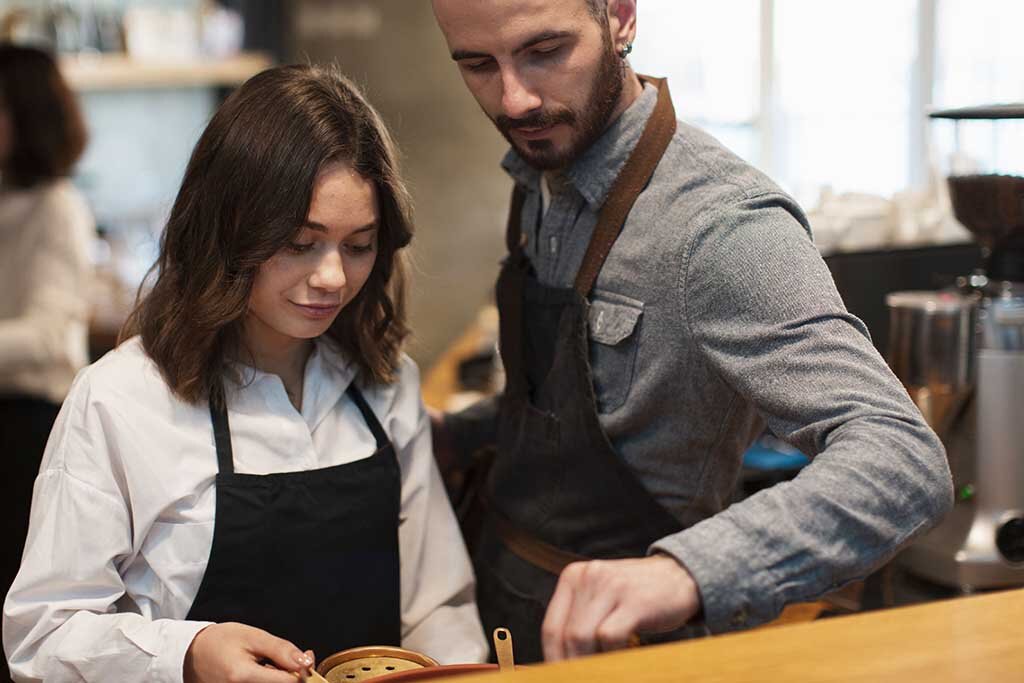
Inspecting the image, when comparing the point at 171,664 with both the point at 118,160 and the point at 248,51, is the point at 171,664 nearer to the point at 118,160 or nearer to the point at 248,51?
the point at 248,51

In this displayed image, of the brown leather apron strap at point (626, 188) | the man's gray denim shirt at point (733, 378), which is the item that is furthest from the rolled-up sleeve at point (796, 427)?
the brown leather apron strap at point (626, 188)

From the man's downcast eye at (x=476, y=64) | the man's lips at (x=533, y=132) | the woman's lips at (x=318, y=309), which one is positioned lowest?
the woman's lips at (x=318, y=309)

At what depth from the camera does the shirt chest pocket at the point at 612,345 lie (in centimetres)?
142

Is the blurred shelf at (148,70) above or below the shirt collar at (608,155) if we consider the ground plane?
above

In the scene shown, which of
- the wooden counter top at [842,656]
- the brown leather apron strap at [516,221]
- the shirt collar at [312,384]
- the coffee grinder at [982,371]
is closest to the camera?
the wooden counter top at [842,656]

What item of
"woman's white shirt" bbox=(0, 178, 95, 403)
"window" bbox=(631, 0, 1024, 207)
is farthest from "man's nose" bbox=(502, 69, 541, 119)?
"window" bbox=(631, 0, 1024, 207)

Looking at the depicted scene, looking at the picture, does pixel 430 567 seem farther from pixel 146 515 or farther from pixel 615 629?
pixel 615 629

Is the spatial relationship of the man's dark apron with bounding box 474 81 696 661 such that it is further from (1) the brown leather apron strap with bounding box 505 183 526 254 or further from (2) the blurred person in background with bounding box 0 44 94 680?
(2) the blurred person in background with bounding box 0 44 94 680

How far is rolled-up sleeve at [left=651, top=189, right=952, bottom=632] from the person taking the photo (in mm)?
1026

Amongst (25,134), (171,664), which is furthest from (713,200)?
(25,134)

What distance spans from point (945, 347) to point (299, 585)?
1092 millimetres

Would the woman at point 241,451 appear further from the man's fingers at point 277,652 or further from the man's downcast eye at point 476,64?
the man's downcast eye at point 476,64

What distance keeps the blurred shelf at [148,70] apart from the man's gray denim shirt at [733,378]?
295 centimetres

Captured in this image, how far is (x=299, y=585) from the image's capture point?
58.1 inches
